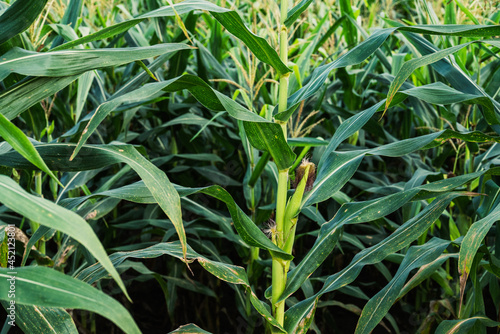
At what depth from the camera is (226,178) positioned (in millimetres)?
1496

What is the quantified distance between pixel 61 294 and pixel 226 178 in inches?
40.9

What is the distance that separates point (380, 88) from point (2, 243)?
58.9 inches

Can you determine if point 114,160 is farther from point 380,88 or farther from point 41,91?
point 380,88

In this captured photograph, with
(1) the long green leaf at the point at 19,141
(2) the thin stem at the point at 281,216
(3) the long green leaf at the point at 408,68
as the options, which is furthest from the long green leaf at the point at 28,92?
(3) the long green leaf at the point at 408,68

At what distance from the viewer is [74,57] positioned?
679 mm

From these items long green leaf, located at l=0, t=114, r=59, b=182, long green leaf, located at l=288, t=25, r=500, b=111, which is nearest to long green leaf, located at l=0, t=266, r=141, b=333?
long green leaf, located at l=0, t=114, r=59, b=182

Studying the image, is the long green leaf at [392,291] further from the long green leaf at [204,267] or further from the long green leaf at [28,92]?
the long green leaf at [28,92]

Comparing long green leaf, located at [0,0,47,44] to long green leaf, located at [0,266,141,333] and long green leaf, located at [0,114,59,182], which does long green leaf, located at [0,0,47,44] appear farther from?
long green leaf, located at [0,266,141,333]

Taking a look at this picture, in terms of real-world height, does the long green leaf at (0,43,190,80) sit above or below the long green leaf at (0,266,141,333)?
above

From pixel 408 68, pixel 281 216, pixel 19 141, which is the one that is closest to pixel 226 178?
pixel 281 216

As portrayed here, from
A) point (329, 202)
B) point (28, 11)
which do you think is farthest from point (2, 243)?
point (329, 202)

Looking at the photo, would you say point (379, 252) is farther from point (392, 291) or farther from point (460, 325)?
point (460, 325)

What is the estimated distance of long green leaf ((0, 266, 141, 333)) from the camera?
0.45m

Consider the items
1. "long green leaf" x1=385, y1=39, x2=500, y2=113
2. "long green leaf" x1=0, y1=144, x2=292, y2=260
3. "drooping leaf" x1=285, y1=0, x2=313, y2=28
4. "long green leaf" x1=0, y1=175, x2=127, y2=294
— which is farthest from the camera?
"drooping leaf" x1=285, y1=0, x2=313, y2=28
